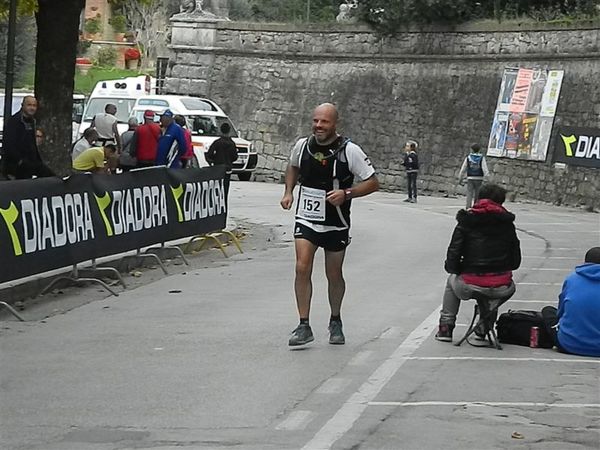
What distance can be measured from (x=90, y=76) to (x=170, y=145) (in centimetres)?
4472

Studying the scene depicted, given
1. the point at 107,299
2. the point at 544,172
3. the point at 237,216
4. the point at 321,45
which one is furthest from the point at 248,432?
the point at 321,45

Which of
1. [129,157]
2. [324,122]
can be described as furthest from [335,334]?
[129,157]

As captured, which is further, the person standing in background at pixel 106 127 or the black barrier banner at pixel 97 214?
the person standing in background at pixel 106 127

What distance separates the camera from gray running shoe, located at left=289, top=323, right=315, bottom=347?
1091 centimetres

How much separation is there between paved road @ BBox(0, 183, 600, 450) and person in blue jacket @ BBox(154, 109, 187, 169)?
620 centimetres

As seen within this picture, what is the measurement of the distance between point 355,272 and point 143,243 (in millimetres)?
2828

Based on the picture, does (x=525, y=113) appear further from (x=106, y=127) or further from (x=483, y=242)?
(x=483, y=242)

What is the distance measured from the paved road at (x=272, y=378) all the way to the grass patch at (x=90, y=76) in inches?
1830

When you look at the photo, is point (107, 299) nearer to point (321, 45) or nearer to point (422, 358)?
point (422, 358)

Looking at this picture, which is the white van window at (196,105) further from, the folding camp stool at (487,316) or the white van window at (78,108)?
the folding camp stool at (487,316)

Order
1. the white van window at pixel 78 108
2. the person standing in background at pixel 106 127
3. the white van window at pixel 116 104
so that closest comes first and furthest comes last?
the person standing in background at pixel 106 127, the white van window at pixel 116 104, the white van window at pixel 78 108

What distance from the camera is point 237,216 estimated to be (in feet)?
87.9

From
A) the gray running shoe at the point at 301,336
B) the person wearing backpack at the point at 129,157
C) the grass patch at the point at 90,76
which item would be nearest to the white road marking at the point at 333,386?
the gray running shoe at the point at 301,336

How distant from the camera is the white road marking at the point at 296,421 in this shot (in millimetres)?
7974
